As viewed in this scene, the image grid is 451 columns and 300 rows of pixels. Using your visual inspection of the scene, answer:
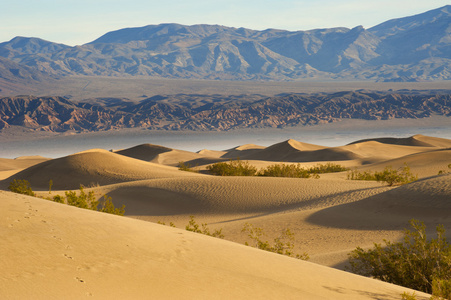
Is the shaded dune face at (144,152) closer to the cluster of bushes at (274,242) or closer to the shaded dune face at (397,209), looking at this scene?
the shaded dune face at (397,209)

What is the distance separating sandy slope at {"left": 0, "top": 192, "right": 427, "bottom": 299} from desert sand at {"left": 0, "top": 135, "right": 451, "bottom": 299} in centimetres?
2

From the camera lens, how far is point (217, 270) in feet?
21.4

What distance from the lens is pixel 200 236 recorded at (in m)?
8.57

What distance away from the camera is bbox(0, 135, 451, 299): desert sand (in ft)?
18.7

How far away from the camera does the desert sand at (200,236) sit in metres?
5.70

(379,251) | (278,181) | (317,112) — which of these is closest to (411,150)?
(278,181)

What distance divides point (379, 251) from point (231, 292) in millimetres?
4021

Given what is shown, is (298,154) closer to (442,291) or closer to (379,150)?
(379,150)

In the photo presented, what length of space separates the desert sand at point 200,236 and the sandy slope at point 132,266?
0.05ft

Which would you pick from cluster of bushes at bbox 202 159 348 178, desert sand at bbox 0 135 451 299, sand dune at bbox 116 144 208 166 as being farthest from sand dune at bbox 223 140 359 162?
desert sand at bbox 0 135 451 299

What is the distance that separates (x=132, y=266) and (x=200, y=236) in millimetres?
2521

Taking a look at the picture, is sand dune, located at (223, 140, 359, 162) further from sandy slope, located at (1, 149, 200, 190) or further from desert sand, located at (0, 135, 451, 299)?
desert sand, located at (0, 135, 451, 299)

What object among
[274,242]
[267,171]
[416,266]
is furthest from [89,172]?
[416,266]

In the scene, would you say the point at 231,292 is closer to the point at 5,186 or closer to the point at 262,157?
the point at 5,186
